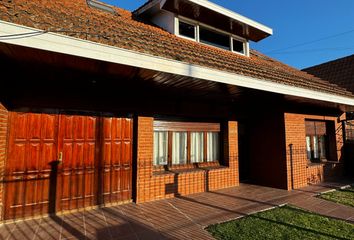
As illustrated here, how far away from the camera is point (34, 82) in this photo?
16.0 ft

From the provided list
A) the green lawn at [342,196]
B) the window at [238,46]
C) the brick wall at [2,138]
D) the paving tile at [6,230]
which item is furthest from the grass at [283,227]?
the window at [238,46]

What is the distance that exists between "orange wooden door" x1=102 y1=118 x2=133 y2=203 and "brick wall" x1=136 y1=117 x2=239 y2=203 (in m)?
0.29

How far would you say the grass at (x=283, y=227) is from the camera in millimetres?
4035

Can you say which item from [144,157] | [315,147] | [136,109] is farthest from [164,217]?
[315,147]

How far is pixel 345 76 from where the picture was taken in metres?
13.1

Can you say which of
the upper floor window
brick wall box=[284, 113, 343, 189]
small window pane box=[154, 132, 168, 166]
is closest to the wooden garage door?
small window pane box=[154, 132, 168, 166]

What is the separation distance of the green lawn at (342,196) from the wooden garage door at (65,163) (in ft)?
18.3

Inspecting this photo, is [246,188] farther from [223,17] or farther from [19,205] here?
[19,205]

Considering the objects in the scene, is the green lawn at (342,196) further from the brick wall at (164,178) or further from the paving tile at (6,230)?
the paving tile at (6,230)

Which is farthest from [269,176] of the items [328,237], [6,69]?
[6,69]

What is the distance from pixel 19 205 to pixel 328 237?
19.1 feet

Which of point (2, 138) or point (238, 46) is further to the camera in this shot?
point (238, 46)

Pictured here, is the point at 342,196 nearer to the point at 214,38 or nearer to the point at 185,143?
the point at 185,143

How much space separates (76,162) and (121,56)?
2.88 metres
